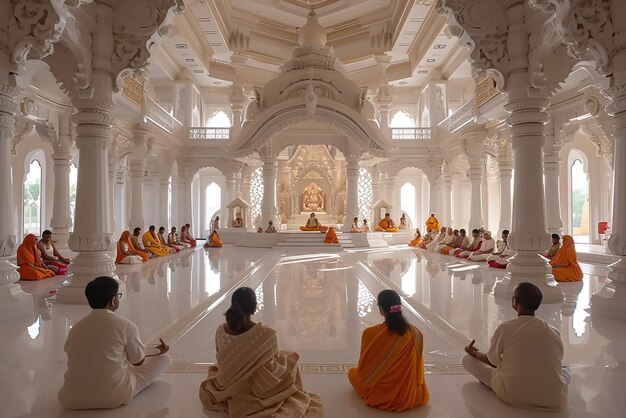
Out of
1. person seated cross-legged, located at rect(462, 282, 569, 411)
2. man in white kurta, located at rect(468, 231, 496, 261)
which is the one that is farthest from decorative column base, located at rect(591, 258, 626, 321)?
man in white kurta, located at rect(468, 231, 496, 261)

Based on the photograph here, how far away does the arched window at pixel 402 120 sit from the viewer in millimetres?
23484

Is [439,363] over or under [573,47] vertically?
under

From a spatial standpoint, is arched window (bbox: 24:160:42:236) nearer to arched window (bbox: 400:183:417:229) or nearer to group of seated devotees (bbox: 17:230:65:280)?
group of seated devotees (bbox: 17:230:65:280)

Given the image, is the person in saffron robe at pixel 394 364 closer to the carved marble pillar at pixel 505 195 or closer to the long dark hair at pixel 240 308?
the long dark hair at pixel 240 308

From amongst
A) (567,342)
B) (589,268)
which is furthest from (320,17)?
(567,342)

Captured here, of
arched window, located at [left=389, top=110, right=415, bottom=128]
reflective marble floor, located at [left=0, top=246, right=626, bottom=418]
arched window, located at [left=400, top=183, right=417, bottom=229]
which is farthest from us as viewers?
arched window, located at [left=400, top=183, right=417, bottom=229]

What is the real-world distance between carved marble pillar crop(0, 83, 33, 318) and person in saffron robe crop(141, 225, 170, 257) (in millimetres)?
7195

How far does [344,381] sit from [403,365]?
65cm

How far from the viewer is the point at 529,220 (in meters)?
6.05

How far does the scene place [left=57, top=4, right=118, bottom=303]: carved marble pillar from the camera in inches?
233

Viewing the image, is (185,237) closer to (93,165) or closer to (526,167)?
(93,165)

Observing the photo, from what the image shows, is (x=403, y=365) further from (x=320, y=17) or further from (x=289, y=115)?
(x=320, y=17)

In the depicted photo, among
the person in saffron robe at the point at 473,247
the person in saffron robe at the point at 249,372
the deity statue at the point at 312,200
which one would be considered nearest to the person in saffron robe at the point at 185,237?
the deity statue at the point at 312,200

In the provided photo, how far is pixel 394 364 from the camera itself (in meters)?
2.70
